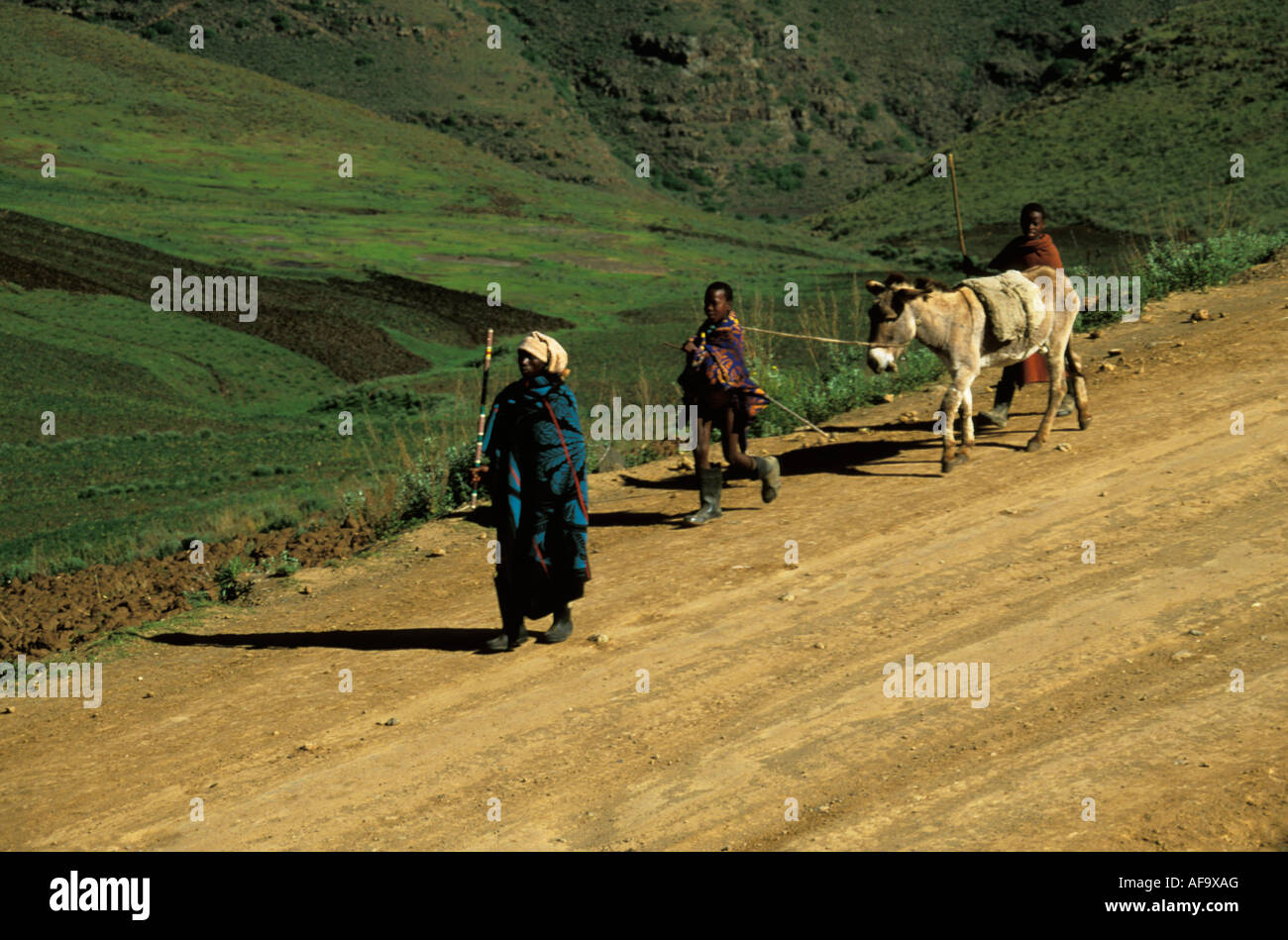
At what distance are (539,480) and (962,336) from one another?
460 centimetres

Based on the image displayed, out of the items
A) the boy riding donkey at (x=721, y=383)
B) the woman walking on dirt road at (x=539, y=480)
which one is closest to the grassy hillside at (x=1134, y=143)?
the boy riding donkey at (x=721, y=383)

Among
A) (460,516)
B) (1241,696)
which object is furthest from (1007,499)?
(460,516)

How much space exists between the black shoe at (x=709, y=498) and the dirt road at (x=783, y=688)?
0.66ft

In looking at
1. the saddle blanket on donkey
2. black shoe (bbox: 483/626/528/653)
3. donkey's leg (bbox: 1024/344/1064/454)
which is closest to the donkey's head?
the saddle blanket on donkey

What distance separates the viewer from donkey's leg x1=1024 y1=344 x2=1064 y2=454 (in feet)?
41.1

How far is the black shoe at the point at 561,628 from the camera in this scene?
9453 millimetres

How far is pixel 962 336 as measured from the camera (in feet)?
39.3

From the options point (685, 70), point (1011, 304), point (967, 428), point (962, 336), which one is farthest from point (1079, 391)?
point (685, 70)

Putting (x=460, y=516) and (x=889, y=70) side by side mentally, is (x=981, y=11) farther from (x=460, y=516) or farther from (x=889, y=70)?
(x=460, y=516)

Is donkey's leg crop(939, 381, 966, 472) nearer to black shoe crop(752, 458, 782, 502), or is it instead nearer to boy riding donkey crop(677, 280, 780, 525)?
black shoe crop(752, 458, 782, 502)

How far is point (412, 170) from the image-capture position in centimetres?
6341

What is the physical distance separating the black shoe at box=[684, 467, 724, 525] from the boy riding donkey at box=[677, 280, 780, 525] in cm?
20

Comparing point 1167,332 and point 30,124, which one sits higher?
point 30,124

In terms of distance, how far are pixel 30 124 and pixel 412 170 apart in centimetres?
1568
